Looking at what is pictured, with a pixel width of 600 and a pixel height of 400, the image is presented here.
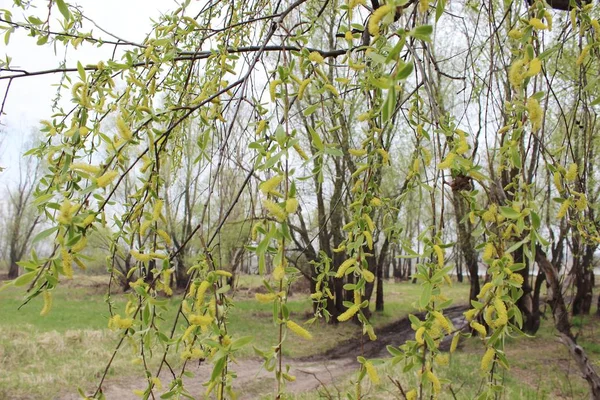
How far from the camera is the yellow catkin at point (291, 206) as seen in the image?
55 cm

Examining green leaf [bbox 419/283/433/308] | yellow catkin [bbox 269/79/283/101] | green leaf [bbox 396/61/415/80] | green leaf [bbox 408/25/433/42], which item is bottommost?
green leaf [bbox 419/283/433/308]

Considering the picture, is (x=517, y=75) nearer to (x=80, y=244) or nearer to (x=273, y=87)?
(x=273, y=87)

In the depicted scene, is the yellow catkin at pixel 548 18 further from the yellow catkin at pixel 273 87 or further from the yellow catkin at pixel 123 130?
the yellow catkin at pixel 123 130

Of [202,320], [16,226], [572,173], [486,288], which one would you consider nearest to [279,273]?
[202,320]

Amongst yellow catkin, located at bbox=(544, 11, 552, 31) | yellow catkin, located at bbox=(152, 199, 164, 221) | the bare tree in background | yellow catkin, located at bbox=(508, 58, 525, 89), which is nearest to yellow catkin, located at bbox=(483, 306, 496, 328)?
yellow catkin, located at bbox=(508, 58, 525, 89)

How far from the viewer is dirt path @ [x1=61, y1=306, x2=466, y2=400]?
5.40 metres

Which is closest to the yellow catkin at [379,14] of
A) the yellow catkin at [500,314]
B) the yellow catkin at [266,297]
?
the yellow catkin at [266,297]

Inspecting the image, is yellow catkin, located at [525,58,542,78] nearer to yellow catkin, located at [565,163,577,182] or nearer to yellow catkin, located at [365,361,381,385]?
yellow catkin, located at [565,163,577,182]

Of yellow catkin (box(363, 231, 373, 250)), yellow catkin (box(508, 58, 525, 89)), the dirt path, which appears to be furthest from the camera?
the dirt path

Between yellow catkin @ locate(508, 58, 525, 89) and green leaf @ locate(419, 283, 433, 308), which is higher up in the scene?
yellow catkin @ locate(508, 58, 525, 89)

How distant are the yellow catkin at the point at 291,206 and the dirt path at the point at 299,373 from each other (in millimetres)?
3126

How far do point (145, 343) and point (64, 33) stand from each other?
103 cm

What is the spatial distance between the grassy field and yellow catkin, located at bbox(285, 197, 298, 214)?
→ 8.04 ft

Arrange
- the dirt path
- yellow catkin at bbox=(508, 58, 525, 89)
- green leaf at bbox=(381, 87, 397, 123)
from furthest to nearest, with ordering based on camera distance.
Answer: the dirt path → yellow catkin at bbox=(508, 58, 525, 89) → green leaf at bbox=(381, 87, 397, 123)
